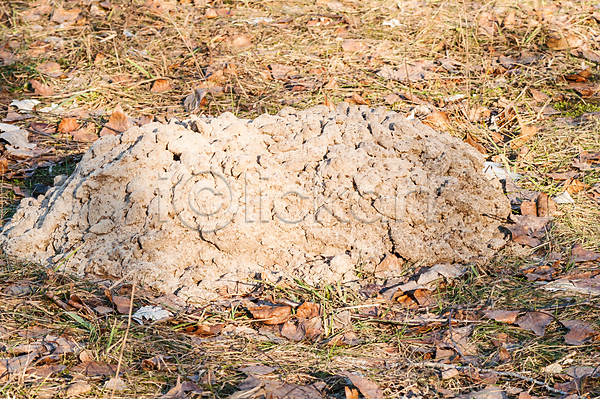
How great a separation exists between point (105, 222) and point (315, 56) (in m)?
2.75

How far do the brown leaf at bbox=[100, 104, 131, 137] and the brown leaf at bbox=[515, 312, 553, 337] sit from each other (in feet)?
9.50

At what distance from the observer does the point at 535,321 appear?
2.31 metres

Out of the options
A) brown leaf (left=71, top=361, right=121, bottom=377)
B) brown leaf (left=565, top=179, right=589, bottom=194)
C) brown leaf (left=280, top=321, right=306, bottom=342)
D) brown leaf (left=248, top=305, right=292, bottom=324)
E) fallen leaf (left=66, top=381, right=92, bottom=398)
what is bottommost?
brown leaf (left=565, top=179, right=589, bottom=194)

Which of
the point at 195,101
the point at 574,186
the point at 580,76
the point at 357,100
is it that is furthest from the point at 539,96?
the point at 195,101

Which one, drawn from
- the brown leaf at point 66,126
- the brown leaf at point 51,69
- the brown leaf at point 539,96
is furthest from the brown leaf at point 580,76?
the brown leaf at point 51,69

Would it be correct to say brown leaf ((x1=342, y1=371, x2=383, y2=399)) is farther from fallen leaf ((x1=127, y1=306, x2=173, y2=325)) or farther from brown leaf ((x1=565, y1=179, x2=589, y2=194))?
brown leaf ((x1=565, y1=179, x2=589, y2=194))

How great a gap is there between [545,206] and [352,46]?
98.9 inches

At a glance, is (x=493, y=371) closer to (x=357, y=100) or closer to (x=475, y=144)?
(x=475, y=144)

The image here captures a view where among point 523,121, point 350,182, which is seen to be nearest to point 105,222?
point 350,182

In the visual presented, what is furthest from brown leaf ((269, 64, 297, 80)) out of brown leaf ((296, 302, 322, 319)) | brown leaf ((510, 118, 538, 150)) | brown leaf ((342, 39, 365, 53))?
brown leaf ((296, 302, 322, 319))

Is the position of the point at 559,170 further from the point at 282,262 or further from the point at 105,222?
the point at 105,222

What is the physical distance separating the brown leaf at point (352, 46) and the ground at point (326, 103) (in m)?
0.02

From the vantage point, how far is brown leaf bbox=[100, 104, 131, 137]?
13.0 feet

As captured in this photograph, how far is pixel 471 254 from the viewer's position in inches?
109
